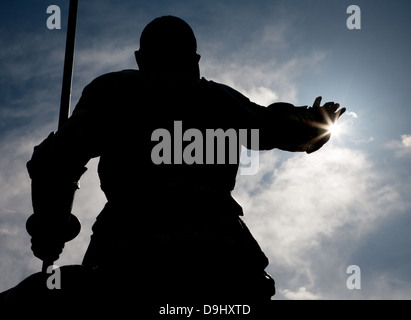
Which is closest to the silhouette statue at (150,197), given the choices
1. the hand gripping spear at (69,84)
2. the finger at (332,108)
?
the hand gripping spear at (69,84)

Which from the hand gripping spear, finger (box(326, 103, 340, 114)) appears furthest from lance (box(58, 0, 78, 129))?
finger (box(326, 103, 340, 114))

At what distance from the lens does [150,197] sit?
2.53 meters

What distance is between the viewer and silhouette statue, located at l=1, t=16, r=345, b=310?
235cm

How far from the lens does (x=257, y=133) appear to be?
3.10 meters

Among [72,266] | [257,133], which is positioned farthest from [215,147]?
[72,266]

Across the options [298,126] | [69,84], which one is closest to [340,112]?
[298,126]

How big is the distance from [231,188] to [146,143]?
581 millimetres

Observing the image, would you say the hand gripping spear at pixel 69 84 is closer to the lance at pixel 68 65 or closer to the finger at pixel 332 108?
the lance at pixel 68 65

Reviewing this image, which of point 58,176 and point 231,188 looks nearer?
point 58,176

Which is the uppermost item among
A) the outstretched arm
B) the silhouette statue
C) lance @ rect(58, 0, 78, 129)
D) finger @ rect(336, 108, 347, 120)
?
lance @ rect(58, 0, 78, 129)

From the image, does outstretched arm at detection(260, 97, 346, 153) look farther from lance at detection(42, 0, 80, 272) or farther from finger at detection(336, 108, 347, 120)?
lance at detection(42, 0, 80, 272)
